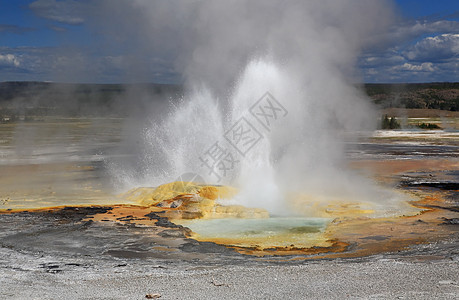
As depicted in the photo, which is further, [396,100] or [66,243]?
[396,100]

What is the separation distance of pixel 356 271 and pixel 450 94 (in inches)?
3234

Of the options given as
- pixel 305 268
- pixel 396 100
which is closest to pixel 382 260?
pixel 305 268

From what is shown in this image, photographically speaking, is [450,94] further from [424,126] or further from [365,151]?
[365,151]

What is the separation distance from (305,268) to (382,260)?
1.11 meters

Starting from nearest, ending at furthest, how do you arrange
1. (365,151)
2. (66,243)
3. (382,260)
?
(382,260)
(66,243)
(365,151)

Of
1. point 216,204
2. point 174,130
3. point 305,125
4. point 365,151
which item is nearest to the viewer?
point 216,204

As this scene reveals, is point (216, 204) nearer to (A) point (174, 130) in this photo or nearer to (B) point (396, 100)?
(A) point (174, 130)

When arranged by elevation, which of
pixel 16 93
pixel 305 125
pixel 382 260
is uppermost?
pixel 16 93

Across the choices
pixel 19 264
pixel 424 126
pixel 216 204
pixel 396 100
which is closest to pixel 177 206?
pixel 216 204

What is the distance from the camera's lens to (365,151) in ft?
83.1

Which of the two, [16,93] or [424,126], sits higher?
[16,93]

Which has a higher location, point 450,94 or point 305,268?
point 450,94

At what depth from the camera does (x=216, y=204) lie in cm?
1081

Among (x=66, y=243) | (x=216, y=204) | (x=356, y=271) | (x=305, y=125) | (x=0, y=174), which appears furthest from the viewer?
(x=305, y=125)
